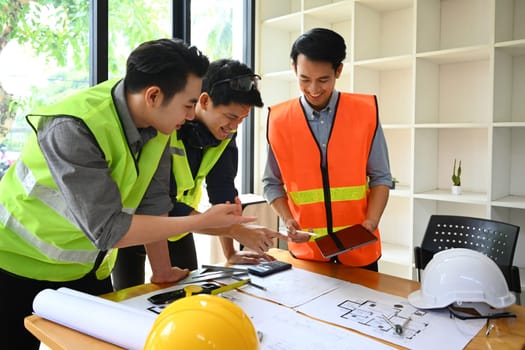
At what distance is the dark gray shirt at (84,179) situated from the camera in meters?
1.11

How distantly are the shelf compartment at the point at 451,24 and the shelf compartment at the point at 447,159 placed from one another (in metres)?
0.55

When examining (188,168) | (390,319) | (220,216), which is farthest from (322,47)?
(390,319)

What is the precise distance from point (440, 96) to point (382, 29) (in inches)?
26.1

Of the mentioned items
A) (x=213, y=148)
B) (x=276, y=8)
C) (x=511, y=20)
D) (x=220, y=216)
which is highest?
(x=276, y=8)

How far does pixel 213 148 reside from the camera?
1.72 m

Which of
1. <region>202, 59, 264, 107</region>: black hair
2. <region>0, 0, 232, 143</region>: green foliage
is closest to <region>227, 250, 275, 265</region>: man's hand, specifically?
<region>202, 59, 264, 107</region>: black hair

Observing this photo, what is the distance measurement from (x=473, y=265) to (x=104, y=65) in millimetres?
2352

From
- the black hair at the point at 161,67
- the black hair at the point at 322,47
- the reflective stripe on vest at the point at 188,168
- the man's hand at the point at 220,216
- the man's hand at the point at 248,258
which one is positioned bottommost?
the man's hand at the point at 248,258

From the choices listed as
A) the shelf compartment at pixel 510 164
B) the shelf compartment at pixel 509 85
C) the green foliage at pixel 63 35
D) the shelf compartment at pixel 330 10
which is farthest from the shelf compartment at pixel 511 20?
the green foliage at pixel 63 35

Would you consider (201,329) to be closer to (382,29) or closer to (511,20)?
(511,20)

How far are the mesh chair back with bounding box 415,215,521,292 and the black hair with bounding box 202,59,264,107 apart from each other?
858 millimetres

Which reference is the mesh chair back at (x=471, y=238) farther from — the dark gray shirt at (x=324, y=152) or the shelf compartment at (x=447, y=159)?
the shelf compartment at (x=447, y=159)

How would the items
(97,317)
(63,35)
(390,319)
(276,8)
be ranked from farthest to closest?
1. (276,8)
2. (63,35)
3. (390,319)
4. (97,317)

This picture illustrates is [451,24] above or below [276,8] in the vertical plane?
below
